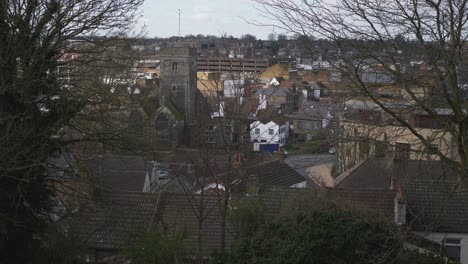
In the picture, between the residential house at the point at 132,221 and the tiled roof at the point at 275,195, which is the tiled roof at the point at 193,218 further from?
the tiled roof at the point at 275,195

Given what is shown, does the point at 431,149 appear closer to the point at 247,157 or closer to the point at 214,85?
the point at 214,85

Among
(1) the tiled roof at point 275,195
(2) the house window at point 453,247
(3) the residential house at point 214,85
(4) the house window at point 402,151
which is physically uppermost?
(3) the residential house at point 214,85

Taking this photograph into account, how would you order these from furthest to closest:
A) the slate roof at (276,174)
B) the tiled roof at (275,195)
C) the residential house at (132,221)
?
the slate roof at (276,174)
the tiled roof at (275,195)
the residential house at (132,221)

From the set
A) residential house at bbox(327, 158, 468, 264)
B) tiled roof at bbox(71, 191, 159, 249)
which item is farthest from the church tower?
tiled roof at bbox(71, 191, 159, 249)

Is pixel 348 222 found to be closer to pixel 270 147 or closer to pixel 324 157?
pixel 324 157

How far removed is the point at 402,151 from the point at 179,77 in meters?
40.8

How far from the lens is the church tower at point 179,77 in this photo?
4522cm

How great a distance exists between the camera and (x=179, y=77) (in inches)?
1805

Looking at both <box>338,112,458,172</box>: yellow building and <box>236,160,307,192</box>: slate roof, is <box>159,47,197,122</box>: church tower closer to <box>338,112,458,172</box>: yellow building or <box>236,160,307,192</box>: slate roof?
<box>236,160,307,192</box>: slate roof

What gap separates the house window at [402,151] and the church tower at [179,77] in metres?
39.0

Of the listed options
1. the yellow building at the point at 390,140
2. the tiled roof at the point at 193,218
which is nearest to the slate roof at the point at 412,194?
the yellow building at the point at 390,140

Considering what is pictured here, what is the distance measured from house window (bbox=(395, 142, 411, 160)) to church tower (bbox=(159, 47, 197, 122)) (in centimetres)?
3897

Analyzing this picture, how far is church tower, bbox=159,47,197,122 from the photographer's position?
148ft

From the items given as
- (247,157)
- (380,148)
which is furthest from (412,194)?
(380,148)
